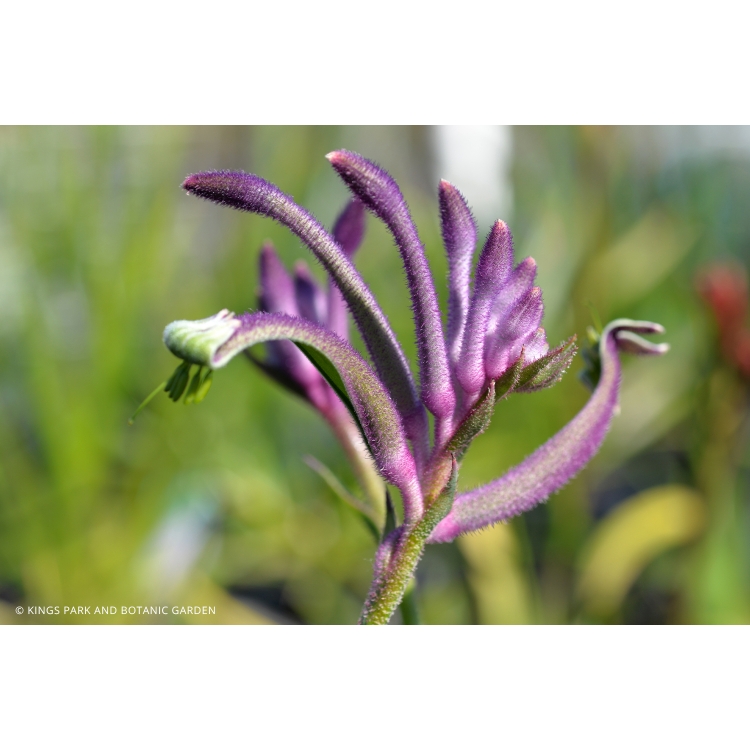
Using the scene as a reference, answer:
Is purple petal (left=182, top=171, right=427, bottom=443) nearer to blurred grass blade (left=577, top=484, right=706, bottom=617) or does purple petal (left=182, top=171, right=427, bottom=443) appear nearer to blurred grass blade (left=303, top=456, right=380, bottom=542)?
blurred grass blade (left=303, top=456, right=380, bottom=542)

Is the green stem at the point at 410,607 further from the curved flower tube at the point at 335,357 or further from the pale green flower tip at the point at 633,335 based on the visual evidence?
the pale green flower tip at the point at 633,335

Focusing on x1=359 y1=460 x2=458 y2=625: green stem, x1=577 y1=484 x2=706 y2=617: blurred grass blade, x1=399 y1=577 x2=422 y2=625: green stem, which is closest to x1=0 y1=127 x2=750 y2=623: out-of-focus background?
x1=577 y1=484 x2=706 y2=617: blurred grass blade

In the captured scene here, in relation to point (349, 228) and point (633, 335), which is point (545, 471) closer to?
point (633, 335)

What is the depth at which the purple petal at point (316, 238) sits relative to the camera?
42cm

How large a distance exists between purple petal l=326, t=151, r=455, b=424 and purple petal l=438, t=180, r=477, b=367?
0.03m

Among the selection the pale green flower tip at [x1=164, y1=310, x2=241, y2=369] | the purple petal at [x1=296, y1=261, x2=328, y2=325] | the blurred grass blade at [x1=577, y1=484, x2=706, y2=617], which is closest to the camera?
the pale green flower tip at [x1=164, y1=310, x2=241, y2=369]

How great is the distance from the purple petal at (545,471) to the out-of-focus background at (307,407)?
85 cm

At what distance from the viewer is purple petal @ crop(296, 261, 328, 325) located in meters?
0.57

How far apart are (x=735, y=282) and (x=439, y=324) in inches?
42.8

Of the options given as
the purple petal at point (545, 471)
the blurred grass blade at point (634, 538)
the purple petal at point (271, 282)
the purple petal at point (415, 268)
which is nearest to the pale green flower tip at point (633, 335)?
the purple petal at point (545, 471)

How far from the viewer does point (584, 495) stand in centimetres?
160

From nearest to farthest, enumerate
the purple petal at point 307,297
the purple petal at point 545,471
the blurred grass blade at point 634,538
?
the purple petal at point 545,471
the purple petal at point 307,297
the blurred grass blade at point 634,538
